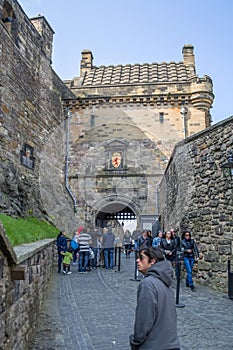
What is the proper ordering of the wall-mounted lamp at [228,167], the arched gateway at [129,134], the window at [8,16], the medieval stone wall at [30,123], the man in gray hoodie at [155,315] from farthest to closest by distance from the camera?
1. the arched gateway at [129,134]
2. the window at [8,16]
3. the medieval stone wall at [30,123]
4. the wall-mounted lamp at [228,167]
5. the man in gray hoodie at [155,315]

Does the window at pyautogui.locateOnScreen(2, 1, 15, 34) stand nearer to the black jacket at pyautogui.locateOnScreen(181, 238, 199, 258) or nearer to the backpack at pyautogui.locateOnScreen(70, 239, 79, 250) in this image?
the backpack at pyautogui.locateOnScreen(70, 239, 79, 250)

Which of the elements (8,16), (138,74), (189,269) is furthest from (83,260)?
(138,74)

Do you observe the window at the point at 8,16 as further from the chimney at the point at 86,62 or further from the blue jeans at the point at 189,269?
the blue jeans at the point at 189,269

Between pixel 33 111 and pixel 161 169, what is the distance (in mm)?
6846

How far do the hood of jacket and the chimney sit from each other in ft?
62.8

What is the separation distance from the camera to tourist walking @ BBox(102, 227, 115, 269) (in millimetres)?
9641

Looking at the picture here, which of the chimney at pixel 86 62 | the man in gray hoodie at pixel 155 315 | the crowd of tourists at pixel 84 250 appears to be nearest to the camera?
the man in gray hoodie at pixel 155 315

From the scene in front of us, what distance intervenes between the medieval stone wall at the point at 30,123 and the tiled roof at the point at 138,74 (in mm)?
2594

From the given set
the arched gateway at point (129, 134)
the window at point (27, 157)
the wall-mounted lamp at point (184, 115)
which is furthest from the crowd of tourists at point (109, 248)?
the wall-mounted lamp at point (184, 115)

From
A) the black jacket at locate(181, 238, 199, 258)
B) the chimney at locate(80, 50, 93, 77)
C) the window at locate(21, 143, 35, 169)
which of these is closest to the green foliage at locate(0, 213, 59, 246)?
the window at locate(21, 143, 35, 169)

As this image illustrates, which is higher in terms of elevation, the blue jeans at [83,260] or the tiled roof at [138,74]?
the tiled roof at [138,74]

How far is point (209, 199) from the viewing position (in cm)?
714

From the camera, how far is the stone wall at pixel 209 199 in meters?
6.48

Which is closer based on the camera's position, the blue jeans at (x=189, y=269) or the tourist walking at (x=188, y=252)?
the blue jeans at (x=189, y=269)
